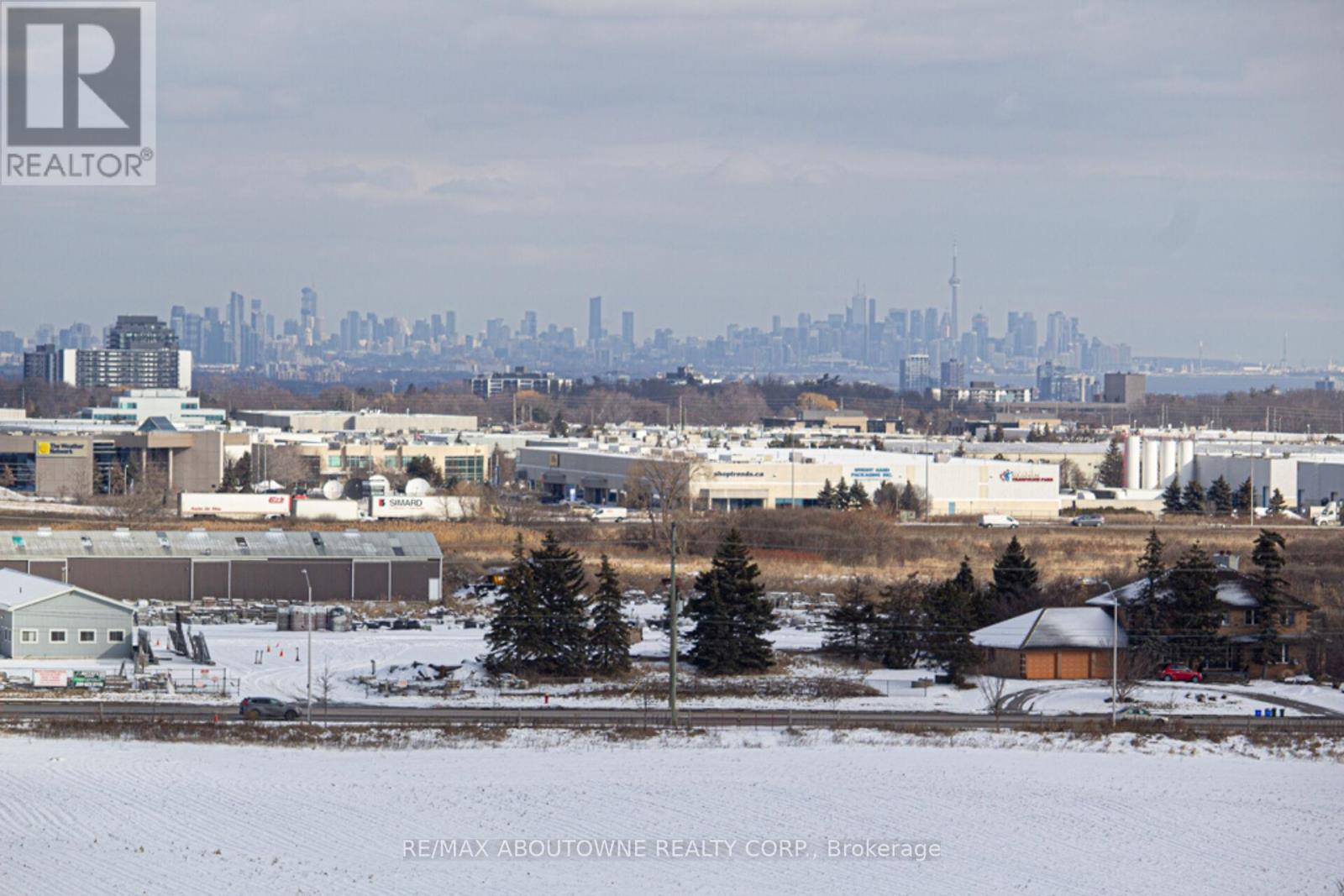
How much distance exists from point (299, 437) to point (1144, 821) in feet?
133

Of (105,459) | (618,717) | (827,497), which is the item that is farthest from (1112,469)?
(618,717)

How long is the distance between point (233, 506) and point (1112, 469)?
88.8 ft

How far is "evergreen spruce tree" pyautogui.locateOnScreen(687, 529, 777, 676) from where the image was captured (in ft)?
63.6

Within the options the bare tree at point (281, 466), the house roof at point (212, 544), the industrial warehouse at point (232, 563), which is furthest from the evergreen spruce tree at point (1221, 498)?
the bare tree at point (281, 466)

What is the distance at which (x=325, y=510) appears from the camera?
35438mm

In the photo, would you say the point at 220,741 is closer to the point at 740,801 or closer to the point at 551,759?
the point at 551,759

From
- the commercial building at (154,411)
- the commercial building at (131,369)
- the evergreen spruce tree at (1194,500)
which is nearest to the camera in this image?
the evergreen spruce tree at (1194,500)

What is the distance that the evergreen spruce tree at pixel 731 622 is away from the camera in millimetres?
19391

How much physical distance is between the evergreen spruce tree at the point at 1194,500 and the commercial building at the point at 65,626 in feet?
92.8

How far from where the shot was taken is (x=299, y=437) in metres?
50.2

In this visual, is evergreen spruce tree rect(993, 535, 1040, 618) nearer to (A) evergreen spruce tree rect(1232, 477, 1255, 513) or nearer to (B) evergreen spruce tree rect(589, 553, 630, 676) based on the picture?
(B) evergreen spruce tree rect(589, 553, 630, 676)

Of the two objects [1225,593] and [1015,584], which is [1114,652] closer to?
[1225,593]

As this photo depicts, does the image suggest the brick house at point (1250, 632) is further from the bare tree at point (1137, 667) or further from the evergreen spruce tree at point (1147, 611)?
the bare tree at point (1137, 667)

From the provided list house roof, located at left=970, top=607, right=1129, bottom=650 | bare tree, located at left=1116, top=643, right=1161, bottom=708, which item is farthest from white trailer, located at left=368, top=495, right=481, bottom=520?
bare tree, located at left=1116, top=643, right=1161, bottom=708
